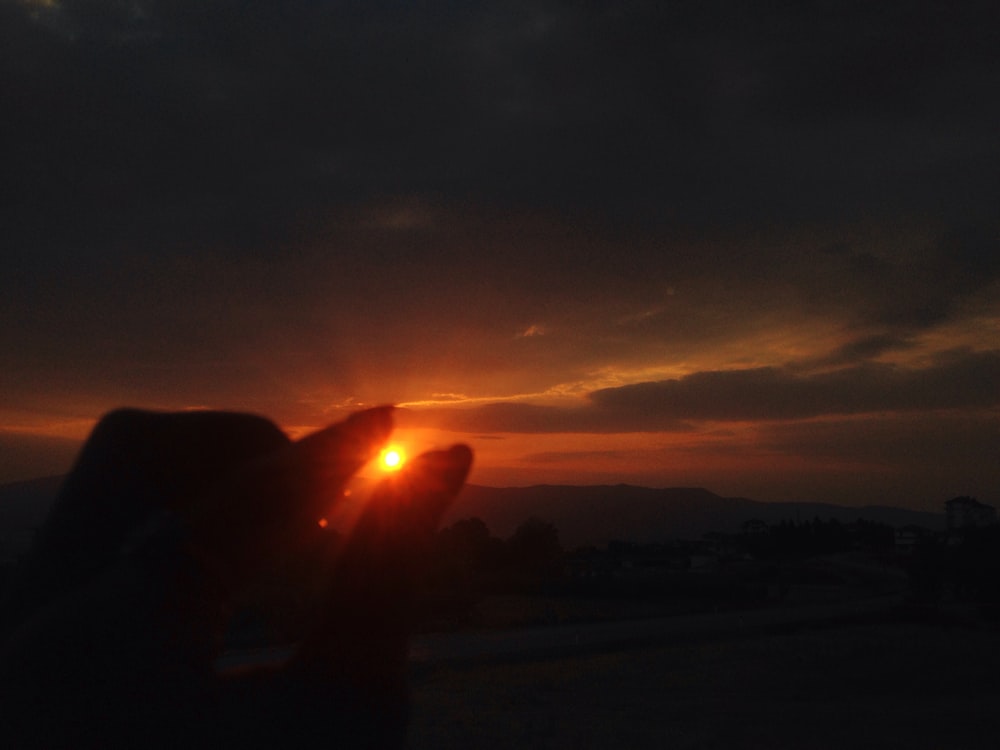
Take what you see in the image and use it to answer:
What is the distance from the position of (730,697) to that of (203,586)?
13774 millimetres

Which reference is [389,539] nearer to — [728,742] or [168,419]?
[168,419]

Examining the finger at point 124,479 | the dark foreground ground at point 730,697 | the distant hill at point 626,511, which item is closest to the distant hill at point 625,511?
the distant hill at point 626,511

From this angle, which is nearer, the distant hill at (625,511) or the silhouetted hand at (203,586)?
the silhouetted hand at (203,586)

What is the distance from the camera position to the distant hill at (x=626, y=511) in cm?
10606

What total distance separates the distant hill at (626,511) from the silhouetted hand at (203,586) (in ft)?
265

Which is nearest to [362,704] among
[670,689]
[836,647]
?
[670,689]

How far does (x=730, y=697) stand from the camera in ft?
45.2

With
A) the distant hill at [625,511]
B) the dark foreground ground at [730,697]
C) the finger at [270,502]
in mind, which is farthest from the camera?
the distant hill at [625,511]

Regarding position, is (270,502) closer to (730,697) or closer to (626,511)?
(730,697)

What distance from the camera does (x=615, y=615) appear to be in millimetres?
27641

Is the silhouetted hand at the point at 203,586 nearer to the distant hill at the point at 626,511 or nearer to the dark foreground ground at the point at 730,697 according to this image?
the dark foreground ground at the point at 730,697

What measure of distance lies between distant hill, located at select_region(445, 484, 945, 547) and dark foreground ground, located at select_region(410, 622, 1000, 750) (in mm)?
63667

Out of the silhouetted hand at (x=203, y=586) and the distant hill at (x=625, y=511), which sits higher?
the distant hill at (x=625, y=511)

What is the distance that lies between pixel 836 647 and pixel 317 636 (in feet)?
65.5
